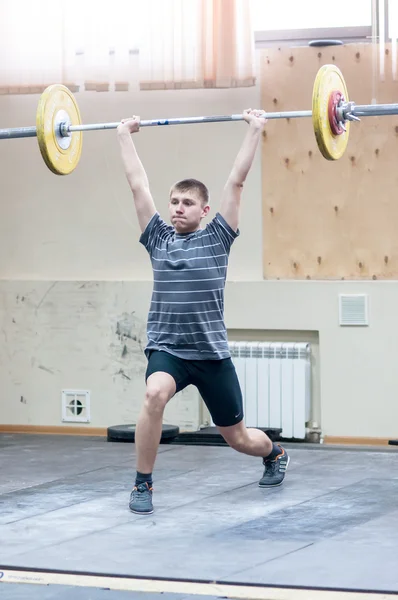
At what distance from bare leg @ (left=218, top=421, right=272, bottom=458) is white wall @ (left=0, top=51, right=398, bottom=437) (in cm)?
150

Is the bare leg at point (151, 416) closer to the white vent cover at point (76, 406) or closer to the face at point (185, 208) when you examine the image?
the face at point (185, 208)

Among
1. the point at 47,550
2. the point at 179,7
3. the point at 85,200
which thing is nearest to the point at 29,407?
the point at 85,200

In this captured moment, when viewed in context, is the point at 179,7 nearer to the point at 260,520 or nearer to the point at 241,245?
the point at 241,245

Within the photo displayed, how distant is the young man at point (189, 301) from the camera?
397 centimetres

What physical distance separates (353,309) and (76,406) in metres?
1.69

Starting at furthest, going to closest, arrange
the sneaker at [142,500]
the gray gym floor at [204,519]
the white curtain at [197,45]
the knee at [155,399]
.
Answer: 1. the white curtain at [197,45]
2. the sneaker at [142,500]
3. the knee at [155,399]
4. the gray gym floor at [204,519]

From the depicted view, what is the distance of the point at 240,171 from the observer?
13.2ft

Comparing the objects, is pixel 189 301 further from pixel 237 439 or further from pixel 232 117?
pixel 232 117

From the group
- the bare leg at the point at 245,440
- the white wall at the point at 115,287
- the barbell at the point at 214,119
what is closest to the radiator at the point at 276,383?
the white wall at the point at 115,287

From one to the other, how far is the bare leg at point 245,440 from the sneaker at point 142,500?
367 millimetres

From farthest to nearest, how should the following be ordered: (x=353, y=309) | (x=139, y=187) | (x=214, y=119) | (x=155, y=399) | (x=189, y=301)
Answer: (x=353, y=309) → (x=214, y=119) → (x=139, y=187) → (x=189, y=301) → (x=155, y=399)

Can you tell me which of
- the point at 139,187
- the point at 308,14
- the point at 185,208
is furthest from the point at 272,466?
the point at 308,14

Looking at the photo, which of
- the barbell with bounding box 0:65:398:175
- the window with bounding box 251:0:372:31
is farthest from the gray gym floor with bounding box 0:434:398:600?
the window with bounding box 251:0:372:31

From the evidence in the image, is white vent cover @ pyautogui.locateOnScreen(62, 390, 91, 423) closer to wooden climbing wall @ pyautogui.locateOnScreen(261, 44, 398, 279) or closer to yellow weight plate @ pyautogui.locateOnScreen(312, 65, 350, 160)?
wooden climbing wall @ pyautogui.locateOnScreen(261, 44, 398, 279)
